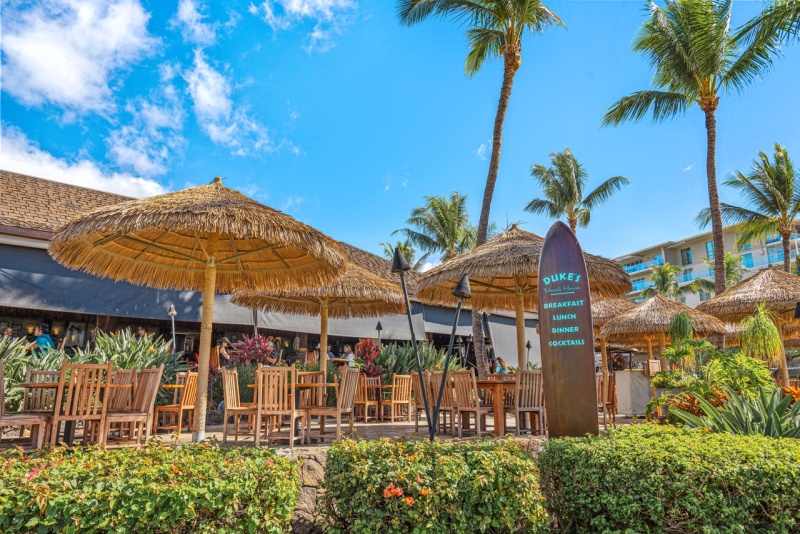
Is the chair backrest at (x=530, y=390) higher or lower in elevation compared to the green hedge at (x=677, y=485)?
higher

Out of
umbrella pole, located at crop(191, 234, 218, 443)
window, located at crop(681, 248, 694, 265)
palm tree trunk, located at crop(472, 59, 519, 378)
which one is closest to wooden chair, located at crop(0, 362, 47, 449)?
umbrella pole, located at crop(191, 234, 218, 443)

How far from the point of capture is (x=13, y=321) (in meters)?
11.7

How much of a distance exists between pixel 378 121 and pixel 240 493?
14.4m

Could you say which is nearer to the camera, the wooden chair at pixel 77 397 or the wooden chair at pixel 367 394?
the wooden chair at pixel 77 397

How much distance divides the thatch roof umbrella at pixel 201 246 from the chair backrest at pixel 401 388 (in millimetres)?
2530

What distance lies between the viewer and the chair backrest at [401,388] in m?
8.93

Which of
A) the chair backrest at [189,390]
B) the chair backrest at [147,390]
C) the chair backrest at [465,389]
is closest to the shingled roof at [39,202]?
the chair backrest at [189,390]

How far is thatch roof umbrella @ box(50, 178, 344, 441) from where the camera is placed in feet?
Result: 17.5

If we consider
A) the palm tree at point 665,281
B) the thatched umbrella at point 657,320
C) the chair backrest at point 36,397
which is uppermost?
the palm tree at point 665,281

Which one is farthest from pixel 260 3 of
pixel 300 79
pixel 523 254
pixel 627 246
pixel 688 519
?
pixel 627 246

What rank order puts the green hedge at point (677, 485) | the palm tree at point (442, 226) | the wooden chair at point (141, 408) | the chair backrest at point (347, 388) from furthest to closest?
the palm tree at point (442, 226)
the chair backrest at point (347, 388)
the wooden chair at point (141, 408)
the green hedge at point (677, 485)

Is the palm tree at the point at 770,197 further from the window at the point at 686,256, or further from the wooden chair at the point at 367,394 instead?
the window at the point at 686,256

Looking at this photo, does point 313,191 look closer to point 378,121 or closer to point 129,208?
point 378,121

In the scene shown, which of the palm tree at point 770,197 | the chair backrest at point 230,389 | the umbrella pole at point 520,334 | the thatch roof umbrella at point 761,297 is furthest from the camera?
the palm tree at point 770,197
